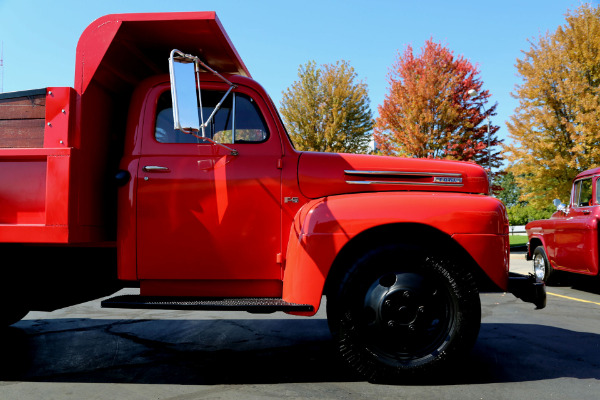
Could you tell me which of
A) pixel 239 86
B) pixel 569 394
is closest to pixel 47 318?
pixel 239 86

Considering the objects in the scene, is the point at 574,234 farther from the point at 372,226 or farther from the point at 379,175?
the point at 372,226

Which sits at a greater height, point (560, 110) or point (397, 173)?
point (560, 110)

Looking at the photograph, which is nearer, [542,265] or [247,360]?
[247,360]

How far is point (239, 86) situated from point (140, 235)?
136 centimetres

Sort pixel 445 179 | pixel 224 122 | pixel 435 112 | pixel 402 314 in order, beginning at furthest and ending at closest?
pixel 435 112 < pixel 445 179 < pixel 224 122 < pixel 402 314

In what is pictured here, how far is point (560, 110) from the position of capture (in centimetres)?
1425

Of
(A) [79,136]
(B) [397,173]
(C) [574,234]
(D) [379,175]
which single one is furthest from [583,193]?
(A) [79,136]

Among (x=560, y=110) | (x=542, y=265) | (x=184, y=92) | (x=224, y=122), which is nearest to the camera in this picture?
(x=184, y=92)

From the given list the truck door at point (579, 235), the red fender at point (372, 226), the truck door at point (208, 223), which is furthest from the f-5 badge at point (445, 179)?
the truck door at point (579, 235)

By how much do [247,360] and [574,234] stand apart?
5.66m

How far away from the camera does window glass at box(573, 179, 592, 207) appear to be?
7.18m

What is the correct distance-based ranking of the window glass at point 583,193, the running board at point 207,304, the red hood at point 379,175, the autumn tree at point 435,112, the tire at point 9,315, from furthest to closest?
the autumn tree at point 435,112 < the window glass at point 583,193 < the tire at point 9,315 < the red hood at point 379,175 < the running board at point 207,304

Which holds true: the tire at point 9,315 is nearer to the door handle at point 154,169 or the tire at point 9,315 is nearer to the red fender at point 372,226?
the door handle at point 154,169

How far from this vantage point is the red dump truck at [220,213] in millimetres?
3004
